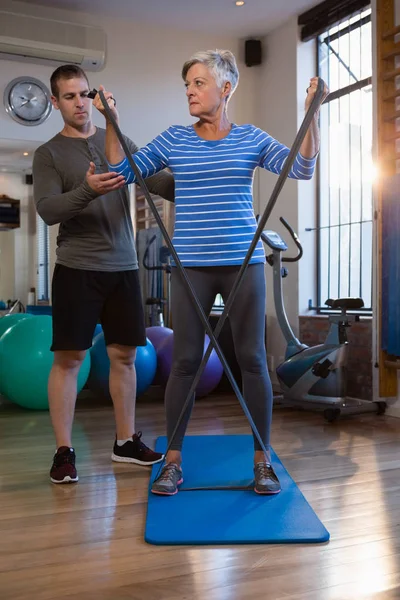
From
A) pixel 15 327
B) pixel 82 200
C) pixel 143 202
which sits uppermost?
pixel 143 202

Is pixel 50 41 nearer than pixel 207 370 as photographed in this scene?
No

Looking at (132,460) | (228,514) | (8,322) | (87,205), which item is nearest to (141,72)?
(8,322)

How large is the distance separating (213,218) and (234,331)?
0.39 m

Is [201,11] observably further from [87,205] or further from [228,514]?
[228,514]

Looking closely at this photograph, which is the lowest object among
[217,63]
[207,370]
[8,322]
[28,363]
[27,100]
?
[207,370]

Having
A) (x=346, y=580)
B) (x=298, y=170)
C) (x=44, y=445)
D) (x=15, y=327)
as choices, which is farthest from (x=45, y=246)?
(x=346, y=580)

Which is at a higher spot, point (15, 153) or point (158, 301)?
point (15, 153)

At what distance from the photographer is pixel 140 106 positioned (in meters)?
5.03

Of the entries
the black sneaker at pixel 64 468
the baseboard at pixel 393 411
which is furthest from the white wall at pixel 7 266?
the black sneaker at pixel 64 468

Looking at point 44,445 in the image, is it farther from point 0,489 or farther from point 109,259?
point 109,259

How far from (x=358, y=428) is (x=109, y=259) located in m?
1.77

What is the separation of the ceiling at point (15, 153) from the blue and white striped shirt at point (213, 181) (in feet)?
9.65

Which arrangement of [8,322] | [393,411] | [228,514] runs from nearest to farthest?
[228,514], [393,411], [8,322]

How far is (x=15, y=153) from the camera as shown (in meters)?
5.68
